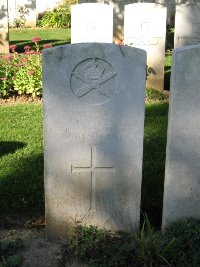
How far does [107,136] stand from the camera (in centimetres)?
369

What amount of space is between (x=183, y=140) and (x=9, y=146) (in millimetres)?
2605

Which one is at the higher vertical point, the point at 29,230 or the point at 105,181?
the point at 105,181

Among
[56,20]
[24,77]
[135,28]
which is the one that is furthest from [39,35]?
[24,77]

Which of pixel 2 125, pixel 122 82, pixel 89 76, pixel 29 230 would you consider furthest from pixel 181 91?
pixel 2 125

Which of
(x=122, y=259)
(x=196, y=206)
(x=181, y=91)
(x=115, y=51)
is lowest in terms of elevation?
(x=122, y=259)

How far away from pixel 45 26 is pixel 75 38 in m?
9.05

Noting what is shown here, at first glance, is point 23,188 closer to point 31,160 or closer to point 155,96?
point 31,160

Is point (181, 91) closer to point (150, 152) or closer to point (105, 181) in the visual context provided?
point (105, 181)

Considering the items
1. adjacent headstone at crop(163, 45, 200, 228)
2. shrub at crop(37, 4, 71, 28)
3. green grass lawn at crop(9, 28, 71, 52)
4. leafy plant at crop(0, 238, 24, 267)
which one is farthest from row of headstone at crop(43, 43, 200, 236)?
shrub at crop(37, 4, 71, 28)

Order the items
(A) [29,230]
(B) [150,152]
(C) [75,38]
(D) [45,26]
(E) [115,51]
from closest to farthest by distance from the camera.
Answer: (E) [115,51] < (A) [29,230] < (B) [150,152] < (C) [75,38] < (D) [45,26]

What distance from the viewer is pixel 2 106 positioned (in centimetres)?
739

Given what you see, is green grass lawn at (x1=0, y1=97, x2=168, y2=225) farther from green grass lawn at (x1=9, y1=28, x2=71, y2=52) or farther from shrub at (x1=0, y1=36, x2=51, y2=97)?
green grass lawn at (x1=9, y1=28, x2=71, y2=52)

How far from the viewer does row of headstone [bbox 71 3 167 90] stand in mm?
7887

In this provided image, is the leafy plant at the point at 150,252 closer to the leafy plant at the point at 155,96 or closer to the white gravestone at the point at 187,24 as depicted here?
the leafy plant at the point at 155,96
